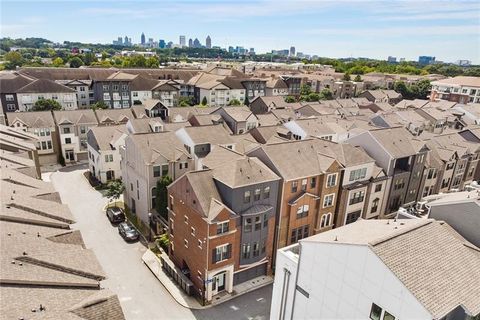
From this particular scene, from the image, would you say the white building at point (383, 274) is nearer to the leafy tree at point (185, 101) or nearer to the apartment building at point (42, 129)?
the apartment building at point (42, 129)

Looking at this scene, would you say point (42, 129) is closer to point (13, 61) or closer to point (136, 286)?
point (136, 286)

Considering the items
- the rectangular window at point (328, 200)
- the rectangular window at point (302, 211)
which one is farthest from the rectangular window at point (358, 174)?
the rectangular window at point (302, 211)

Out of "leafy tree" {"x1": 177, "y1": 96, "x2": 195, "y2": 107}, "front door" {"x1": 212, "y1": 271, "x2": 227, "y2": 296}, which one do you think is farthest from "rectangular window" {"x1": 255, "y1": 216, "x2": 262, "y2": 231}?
"leafy tree" {"x1": 177, "y1": 96, "x2": 195, "y2": 107}

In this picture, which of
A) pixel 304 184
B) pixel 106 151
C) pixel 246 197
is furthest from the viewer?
pixel 106 151

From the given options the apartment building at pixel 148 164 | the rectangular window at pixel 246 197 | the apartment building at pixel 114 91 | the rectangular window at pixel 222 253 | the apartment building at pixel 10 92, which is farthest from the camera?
the apartment building at pixel 114 91

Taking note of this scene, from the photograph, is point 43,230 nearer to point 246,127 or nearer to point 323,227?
point 323,227

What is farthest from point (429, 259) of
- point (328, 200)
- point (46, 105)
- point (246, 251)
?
point (46, 105)
